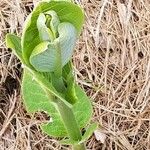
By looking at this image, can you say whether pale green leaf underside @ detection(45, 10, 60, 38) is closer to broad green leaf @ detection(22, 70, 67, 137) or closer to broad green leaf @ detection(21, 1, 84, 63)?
broad green leaf @ detection(21, 1, 84, 63)

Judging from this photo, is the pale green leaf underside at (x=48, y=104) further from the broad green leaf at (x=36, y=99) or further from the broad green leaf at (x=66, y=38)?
the broad green leaf at (x=66, y=38)

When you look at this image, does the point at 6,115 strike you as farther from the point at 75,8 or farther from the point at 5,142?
the point at 75,8

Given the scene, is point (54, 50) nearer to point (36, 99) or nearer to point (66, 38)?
point (66, 38)

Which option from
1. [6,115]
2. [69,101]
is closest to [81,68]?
[6,115]

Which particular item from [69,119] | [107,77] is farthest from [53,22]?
[107,77]

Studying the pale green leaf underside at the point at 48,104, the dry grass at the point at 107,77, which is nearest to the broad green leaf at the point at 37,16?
the pale green leaf underside at the point at 48,104

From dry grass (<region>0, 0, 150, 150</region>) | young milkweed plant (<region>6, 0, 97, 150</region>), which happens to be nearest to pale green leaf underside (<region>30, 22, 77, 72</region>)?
young milkweed plant (<region>6, 0, 97, 150</region>)
